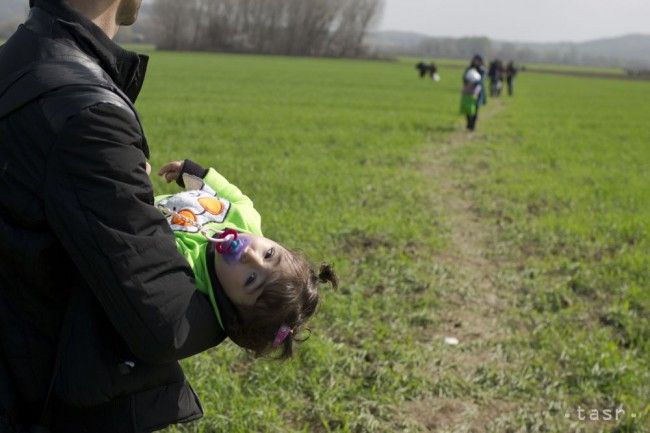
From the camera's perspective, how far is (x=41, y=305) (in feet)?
5.06

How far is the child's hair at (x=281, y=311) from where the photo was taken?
1779 millimetres

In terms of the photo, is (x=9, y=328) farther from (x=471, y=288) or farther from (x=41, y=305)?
(x=471, y=288)

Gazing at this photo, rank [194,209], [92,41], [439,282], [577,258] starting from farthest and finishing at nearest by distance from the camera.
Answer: [577,258]
[439,282]
[194,209]
[92,41]

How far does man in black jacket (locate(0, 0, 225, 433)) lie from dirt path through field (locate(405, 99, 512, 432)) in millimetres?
2564

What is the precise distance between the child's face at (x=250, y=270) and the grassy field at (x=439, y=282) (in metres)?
2.12

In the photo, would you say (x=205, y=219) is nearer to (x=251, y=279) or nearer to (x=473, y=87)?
(x=251, y=279)

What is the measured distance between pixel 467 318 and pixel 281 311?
3.69 metres

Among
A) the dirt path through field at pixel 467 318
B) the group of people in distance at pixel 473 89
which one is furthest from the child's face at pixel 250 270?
the group of people in distance at pixel 473 89

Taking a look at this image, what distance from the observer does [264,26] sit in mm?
107875

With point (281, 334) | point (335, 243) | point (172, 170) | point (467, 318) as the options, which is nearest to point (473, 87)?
point (335, 243)

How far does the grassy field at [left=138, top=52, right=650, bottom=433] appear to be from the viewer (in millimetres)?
3996

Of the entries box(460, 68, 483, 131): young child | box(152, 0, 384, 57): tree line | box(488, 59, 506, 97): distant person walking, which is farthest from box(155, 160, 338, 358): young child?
box(152, 0, 384, 57): tree line

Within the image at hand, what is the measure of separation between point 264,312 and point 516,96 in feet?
101

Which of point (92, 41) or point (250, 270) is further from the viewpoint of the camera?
point (250, 270)
